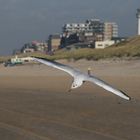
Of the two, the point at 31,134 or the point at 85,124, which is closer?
the point at 31,134

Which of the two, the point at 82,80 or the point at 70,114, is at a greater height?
the point at 82,80

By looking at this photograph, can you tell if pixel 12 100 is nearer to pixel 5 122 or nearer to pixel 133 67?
pixel 5 122

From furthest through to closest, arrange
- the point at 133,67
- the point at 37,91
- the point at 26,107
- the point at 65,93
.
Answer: the point at 133,67 < the point at 37,91 < the point at 65,93 < the point at 26,107

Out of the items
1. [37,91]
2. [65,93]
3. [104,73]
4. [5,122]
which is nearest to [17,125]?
[5,122]

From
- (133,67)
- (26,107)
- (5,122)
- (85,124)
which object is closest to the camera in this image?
(85,124)

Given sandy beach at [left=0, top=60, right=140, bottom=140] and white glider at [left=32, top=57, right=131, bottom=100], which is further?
sandy beach at [left=0, top=60, right=140, bottom=140]

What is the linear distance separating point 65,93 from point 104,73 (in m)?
10.8

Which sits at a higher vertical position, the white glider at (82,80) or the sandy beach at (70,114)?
the white glider at (82,80)

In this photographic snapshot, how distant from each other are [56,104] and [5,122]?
4.44 metres

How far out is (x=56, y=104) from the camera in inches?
890

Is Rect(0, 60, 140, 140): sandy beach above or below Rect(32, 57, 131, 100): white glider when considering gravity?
below

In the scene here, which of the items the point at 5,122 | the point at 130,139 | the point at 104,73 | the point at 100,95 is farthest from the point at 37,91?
the point at 130,139

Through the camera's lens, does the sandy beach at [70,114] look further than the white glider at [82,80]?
Yes

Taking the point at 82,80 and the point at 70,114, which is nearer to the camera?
the point at 82,80
